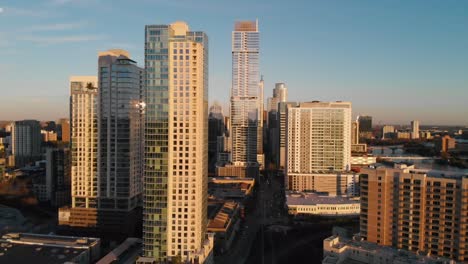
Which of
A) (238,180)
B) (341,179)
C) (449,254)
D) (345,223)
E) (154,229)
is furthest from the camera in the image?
(238,180)

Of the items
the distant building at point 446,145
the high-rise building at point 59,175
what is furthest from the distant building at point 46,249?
the distant building at point 446,145

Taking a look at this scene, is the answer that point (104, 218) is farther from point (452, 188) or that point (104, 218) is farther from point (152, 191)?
point (452, 188)

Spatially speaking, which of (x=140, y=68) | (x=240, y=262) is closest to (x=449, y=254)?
(x=240, y=262)

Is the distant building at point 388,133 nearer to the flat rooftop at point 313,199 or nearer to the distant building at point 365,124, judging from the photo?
the distant building at point 365,124

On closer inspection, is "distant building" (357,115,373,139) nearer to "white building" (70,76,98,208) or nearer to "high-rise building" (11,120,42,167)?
"high-rise building" (11,120,42,167)

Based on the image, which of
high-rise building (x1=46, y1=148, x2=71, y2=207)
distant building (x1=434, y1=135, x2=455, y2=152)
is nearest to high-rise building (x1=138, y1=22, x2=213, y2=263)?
high-rise building (x1=46, y1=148, x2=71, y2=207)

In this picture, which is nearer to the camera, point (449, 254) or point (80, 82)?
point (449, 254)
